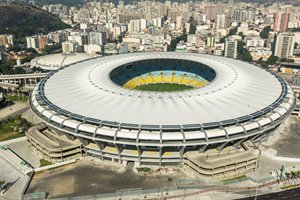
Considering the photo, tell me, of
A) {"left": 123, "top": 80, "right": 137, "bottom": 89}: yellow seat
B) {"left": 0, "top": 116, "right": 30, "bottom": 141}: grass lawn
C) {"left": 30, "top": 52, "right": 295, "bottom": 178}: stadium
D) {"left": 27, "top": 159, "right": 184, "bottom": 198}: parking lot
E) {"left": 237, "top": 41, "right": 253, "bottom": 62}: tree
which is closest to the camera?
{"left": 27, "top": 159, "right": 184, "bottom": 198}: parking lot

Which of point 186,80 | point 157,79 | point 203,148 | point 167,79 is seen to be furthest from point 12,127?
point 186,80

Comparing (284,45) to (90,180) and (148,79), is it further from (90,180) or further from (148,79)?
(90,180)

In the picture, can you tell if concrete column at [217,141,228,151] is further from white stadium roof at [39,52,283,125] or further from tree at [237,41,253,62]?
tree at [237,41,253,62]

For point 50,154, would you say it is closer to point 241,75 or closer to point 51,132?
point 51,132

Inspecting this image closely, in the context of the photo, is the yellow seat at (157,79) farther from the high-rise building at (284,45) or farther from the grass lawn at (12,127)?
the high-rise building at (284,45)

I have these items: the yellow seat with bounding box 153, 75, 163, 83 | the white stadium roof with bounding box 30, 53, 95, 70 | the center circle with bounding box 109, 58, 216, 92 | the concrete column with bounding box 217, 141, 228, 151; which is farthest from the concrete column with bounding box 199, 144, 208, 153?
the white stadium roof with bounding box 30, 53, 95, 70

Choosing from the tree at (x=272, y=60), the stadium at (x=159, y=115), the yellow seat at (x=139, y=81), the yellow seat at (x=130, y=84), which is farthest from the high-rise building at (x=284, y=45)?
the yellow seat at (x=130, y=84)
